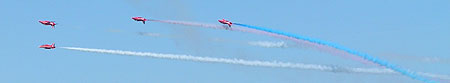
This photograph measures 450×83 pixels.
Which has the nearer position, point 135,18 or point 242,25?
point 242,25

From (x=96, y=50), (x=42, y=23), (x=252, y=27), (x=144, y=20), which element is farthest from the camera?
(x=42, y=23)

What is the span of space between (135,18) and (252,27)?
27991 millimetres

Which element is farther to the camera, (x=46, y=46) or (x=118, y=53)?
(x=46, y=46)

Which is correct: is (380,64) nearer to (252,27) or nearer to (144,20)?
(252,27)

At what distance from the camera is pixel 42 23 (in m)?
145

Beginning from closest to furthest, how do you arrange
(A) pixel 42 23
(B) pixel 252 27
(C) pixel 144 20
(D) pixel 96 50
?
(B) pixel 252 27 < (D) pixel 96 50 < (C) pixel 144 20 < (A) pixel 42 23

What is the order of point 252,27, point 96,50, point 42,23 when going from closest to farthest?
point 252,27, point 96,50, point 42,23

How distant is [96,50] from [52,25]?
2150 cm

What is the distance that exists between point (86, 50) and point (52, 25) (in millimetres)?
20942

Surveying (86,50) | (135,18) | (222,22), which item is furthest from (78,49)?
(222,22)

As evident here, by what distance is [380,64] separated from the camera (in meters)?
120

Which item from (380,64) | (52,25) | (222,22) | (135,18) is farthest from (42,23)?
(380,64)

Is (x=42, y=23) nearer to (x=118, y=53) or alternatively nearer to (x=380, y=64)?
(x=118, y=53)

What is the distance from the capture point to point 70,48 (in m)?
124
